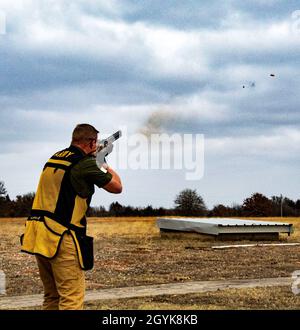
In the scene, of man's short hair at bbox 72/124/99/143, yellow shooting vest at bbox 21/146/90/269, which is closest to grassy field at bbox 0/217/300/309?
yellow shooting vest at bbox 21/146/90/269

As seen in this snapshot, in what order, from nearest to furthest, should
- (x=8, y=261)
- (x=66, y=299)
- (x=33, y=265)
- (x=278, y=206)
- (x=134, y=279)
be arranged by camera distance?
(x=66, y=299) → (x=134, y=279) → (x=33, y=265) → (x=8, y=261) → (x=278, y=206)

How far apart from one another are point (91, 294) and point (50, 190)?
545cm

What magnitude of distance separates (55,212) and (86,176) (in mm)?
474

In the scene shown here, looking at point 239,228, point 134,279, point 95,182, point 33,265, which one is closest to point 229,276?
point 134,279

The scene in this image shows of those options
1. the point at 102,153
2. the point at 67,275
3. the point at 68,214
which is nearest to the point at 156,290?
the point at 102,153

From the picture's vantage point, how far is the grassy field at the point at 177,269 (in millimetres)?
10602

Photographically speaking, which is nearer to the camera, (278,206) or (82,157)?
(82,157)

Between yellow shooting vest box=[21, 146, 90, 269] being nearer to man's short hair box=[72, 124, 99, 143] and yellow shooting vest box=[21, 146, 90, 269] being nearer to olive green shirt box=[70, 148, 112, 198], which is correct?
olive green shirt box=[70, 148, 112, 198]

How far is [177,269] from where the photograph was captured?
15625 millimetres

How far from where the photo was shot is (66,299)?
6.46m

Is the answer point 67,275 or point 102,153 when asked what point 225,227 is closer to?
point 102,153

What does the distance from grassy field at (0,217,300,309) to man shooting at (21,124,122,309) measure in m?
3.67
